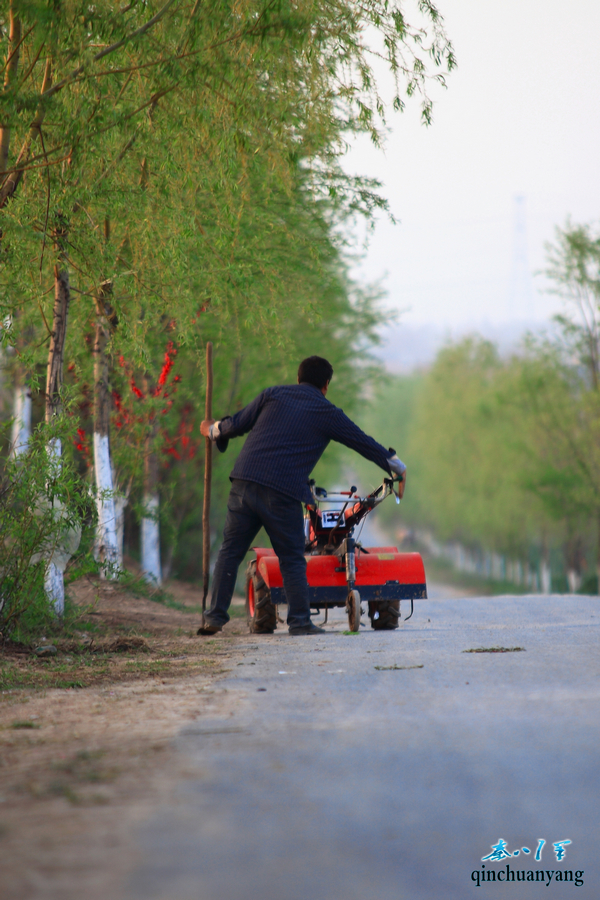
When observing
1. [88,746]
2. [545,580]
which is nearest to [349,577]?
[88,746]

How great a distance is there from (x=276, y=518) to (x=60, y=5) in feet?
13.2

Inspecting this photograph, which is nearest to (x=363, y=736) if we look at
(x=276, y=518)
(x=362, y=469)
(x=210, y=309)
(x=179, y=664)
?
(x=179, y=664)

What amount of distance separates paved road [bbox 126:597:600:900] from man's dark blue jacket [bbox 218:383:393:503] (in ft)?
8.17

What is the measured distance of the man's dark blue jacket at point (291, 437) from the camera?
7.98 meters

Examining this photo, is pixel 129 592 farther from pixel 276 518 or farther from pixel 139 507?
pixel 276 518

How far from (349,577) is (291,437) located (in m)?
1.29

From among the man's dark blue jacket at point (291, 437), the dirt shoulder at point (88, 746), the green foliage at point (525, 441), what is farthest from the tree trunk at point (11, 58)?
the green foliage at point (525, 441)

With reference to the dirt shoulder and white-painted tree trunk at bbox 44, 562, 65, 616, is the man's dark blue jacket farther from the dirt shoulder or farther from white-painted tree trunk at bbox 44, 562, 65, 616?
white-painted tree trunk at bbox 44, 562, 65, 616

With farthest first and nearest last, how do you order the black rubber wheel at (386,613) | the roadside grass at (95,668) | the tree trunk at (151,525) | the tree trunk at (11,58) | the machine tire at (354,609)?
the tree trunk at (151,525)
the black rubber wheel at (386,613)
the machine tire at (354,609)
the tree trunk at (11,58)
the roadside grass at (95,668)

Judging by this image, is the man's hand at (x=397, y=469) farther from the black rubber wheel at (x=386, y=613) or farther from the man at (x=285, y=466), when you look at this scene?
the black rubber wheel at (x=386, y=613)

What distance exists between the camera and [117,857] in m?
2.60

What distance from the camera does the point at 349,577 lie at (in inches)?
326

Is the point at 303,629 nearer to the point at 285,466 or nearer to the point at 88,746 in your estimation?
the point at 285,466

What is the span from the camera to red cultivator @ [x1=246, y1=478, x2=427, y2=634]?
8.57m
